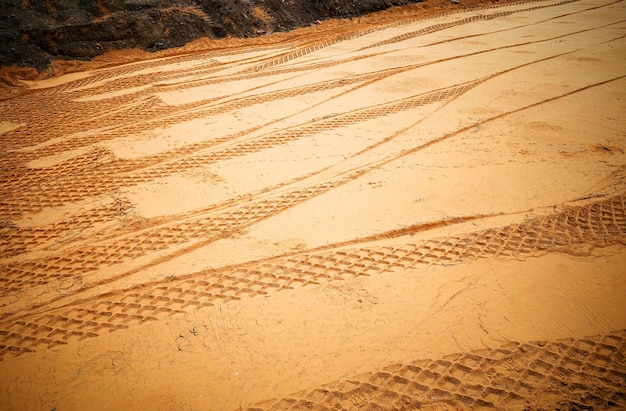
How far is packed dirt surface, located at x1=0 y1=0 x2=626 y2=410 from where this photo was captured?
2.48 metres

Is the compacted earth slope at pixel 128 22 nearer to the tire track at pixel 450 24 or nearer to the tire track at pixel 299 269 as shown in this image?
the tire track at pixel 450 24

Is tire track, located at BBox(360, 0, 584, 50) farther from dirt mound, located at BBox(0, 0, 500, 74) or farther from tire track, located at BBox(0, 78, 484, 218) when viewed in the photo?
tire track, located at BBox(0, 78, 484, 218)

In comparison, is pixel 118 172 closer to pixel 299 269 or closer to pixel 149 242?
pixel 149 242

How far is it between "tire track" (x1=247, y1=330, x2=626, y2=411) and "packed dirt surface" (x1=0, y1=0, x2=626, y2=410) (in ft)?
0.04

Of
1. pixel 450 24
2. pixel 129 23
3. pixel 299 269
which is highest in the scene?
pixel 129 23

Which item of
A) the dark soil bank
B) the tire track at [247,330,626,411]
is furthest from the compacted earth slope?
the tire track at [247,330,626,411]

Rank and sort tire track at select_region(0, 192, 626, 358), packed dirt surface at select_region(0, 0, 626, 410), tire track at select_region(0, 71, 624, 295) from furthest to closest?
tire track at select_region(0, 71, 624, 295), tire track at select_region(0, 192, 626, 358), packed dirt surface at select_region(0, 0, 626, 410)

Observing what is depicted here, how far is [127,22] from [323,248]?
10.2 metres

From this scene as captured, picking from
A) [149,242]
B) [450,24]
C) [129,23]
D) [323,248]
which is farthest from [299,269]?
[450,24]

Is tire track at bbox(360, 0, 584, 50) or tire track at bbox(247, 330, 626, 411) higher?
tire track at bbox(360, 0, 584, 50)

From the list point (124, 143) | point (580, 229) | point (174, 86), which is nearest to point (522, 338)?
point (580, 229)

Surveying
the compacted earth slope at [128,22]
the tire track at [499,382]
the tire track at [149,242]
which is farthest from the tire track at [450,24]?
the tire track at [499,382]

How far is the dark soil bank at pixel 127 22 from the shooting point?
946 cm

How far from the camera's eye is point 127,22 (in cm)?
1040
